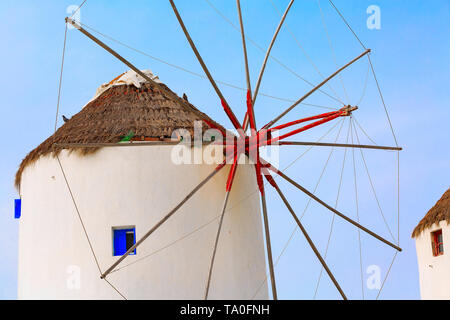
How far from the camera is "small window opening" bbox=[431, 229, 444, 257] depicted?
757 inches

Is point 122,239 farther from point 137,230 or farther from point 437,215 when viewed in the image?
point 437,215

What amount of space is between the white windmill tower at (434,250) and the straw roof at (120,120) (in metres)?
6.74

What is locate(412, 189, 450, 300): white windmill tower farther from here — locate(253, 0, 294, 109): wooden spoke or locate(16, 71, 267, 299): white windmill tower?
locate(253, 0, 294, 109): wooden spoke

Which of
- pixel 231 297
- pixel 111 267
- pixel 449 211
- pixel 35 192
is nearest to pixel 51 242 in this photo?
pixel 35 192

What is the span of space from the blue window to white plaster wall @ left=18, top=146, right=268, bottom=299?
98 millimetres

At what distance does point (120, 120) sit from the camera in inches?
581

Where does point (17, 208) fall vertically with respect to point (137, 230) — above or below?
above

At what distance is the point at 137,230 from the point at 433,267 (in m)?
8.46

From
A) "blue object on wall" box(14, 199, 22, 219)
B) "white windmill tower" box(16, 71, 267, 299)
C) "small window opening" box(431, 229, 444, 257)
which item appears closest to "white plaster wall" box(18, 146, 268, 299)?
"white windmill tower" box(16, 71, 267, 299)

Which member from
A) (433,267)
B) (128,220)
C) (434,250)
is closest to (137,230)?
(128,220)

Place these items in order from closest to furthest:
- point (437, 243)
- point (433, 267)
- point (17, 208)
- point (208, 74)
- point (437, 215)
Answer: point (208, 74)
point (17, 208)
point (437, 215)
point (437, 243)
point (433, 267)

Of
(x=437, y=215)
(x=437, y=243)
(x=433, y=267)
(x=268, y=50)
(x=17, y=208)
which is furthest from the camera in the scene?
(x=433, y=267)

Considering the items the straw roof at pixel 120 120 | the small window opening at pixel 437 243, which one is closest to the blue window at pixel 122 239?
the straw roof at pixel 120 120
